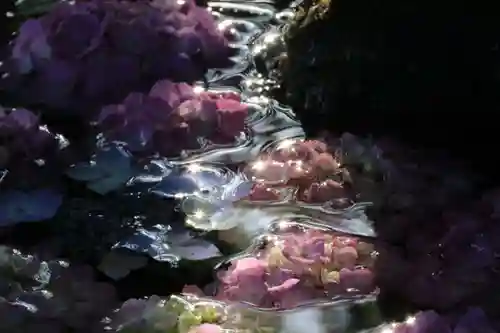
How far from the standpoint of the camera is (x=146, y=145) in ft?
5.71

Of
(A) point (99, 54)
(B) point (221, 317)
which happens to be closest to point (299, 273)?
(B) point (221, 317)

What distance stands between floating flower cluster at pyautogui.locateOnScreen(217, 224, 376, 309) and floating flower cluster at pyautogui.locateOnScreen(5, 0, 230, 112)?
1.98ft

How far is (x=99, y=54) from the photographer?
1.90m

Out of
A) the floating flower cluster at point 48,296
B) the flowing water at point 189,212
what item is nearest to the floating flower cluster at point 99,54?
the flowing water at point 189,212

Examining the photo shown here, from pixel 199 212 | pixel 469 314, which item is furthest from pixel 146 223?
pixel 469 314

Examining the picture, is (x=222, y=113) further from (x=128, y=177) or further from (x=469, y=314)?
(x=469, y=314)

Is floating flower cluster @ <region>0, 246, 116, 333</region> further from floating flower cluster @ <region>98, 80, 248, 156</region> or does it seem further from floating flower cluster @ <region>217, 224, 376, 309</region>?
floating flower cluster @ <region>98, 80, 248, 156</region>

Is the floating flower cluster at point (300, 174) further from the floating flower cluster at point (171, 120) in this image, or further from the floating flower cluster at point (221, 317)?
the floating flower cluster at point (221, 317)

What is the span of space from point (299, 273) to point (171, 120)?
0.52 meters

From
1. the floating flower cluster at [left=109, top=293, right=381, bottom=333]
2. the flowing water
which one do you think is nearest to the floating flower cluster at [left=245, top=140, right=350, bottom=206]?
the flowing water

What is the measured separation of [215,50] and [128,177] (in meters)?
0.51

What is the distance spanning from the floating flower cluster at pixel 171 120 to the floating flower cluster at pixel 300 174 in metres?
0.12

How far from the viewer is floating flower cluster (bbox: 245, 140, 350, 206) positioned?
5.26 ft

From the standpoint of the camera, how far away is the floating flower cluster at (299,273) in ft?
4.46
